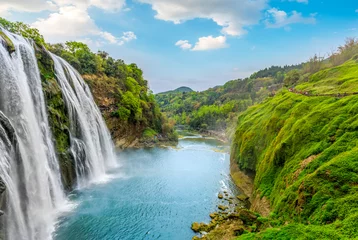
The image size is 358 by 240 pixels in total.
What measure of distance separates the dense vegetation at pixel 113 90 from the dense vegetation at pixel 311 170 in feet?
99.5

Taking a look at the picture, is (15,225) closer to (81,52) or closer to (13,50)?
(13,50)

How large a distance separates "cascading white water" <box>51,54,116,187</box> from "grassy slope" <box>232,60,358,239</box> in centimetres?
1886

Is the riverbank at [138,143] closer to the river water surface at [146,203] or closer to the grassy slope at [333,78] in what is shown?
the river water surface at [146,203]

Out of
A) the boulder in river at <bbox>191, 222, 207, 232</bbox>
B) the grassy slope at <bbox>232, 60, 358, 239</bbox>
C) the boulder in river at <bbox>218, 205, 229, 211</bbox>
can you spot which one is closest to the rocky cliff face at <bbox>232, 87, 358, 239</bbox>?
the grassy slope at <bbox>232, 60, 358, 239</bbox>

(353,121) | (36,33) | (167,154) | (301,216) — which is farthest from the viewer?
(167,154)

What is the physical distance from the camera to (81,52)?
158 ft

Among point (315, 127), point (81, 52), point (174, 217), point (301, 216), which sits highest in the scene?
point (81, 52)

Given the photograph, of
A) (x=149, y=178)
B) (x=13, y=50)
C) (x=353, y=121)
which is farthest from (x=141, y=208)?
(x=13, y=50)

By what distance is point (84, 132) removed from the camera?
30.3 m

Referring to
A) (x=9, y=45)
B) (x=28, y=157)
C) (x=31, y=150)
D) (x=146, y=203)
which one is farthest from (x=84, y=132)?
(x=146, y=203)

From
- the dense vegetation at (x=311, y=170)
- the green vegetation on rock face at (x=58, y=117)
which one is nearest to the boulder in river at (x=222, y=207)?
the dense vegetation at (x=311, y=170)

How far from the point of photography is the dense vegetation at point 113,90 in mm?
44438

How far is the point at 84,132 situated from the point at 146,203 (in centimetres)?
1334

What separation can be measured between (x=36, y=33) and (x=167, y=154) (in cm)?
3137
